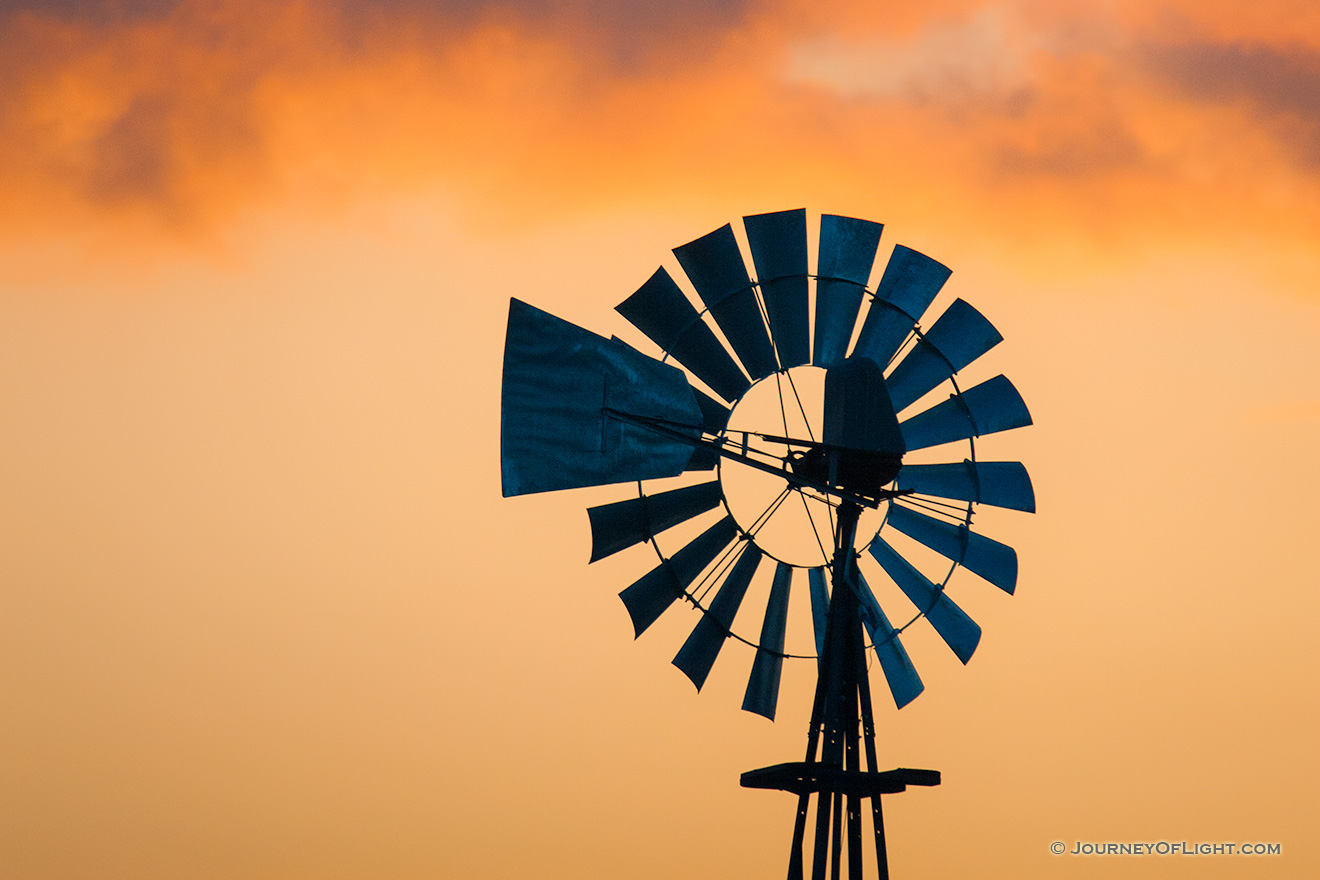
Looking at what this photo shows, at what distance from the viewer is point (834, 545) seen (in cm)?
1077

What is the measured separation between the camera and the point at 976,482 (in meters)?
11.0

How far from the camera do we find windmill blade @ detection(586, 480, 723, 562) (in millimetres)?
10461

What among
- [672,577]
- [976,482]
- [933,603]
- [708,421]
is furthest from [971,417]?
[672,577]

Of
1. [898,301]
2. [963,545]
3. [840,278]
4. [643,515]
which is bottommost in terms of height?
[963,545]

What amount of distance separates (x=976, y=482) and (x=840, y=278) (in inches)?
67.1

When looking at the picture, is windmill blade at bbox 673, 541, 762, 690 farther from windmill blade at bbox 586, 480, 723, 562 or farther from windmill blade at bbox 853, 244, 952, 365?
windmill blade at bbox 853, 244, 952, 365

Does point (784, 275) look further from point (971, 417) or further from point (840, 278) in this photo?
point (971, 417)

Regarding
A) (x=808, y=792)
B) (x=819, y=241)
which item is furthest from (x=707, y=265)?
(x=808, y=792)

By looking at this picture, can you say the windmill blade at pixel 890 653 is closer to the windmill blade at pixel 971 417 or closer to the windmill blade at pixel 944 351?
the windmill blade at pixel 971 417

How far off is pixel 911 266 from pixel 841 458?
4.83 ft

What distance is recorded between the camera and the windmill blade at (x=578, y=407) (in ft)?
32.7

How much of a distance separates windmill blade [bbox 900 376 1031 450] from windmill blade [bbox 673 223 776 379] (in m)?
1.18

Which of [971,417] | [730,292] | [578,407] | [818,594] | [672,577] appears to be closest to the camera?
[578,407]

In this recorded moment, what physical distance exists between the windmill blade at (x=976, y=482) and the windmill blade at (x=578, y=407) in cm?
168
